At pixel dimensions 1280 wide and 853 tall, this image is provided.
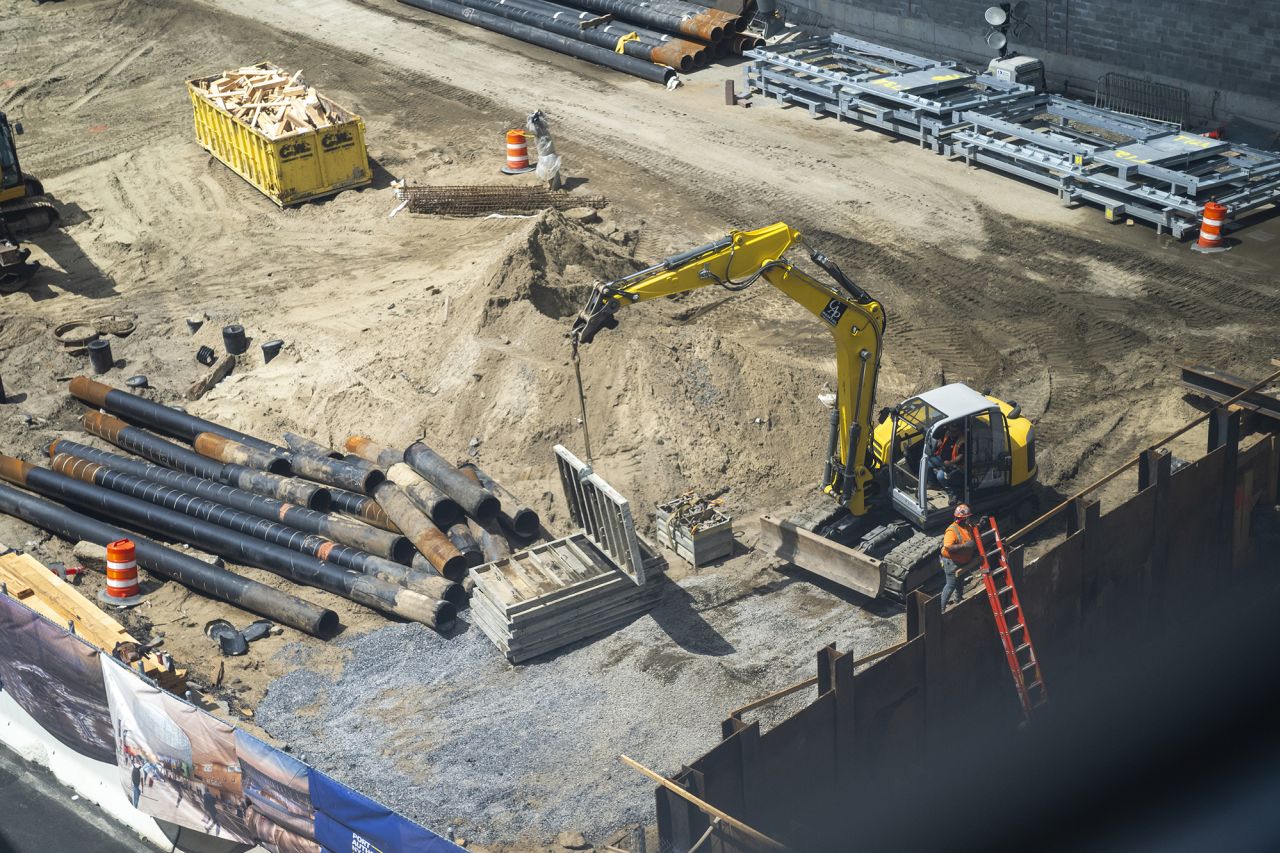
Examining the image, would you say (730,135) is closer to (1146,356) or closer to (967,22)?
(967,22)

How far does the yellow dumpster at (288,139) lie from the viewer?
29.1 m

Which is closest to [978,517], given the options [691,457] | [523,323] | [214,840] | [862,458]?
[862,458]

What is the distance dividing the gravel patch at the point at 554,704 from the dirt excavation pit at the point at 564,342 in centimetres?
→ 4

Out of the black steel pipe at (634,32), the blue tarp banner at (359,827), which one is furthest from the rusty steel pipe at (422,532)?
the black steel pipe at (634,32)

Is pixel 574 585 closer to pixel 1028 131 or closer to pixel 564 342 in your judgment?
pixel 564 342

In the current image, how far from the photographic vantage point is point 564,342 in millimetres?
21078

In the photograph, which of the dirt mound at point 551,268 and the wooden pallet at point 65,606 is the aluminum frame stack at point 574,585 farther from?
the dirt mound at point 551,268

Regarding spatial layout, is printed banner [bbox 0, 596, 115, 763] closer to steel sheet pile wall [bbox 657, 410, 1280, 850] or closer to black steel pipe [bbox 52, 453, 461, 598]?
black steel pipe [bbox 52, 453, 461, 598]

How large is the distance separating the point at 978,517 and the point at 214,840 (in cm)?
955

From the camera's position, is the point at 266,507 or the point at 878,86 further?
the point at 878,86

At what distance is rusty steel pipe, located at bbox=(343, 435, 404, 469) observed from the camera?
19672 mm

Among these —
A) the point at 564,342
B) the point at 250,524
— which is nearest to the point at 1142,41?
the point at 564,342

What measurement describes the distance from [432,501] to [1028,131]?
1534 cm

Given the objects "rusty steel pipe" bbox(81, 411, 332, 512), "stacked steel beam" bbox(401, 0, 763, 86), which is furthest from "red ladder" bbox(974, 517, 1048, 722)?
"stacked steel beam" bbox(401, 0, 763, 86)
